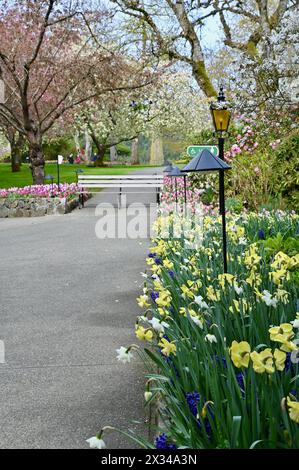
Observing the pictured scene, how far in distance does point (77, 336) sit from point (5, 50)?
48.8ft

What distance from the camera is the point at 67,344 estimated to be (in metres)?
4.14

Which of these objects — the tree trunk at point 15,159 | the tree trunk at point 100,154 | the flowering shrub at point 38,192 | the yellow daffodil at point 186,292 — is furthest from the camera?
the tree trunk at point 100,154

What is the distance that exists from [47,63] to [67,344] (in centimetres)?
1458

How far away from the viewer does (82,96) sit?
690 inches

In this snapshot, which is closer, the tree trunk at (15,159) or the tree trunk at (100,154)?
the tree trunk at (15,159)

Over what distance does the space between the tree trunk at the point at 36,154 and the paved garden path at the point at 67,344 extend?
8764mm

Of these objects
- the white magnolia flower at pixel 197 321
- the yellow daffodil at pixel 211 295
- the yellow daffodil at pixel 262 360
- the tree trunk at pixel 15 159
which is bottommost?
the white magnolia flower at pixel 197 321

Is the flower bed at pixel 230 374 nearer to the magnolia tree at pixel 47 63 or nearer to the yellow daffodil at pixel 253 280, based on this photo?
the yellow daffodil at pixel 253 280

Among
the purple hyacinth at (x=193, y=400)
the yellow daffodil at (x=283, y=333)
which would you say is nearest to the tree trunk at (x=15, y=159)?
the purple hyacinth at (x=193, y=400)

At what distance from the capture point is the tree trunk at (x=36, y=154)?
1662 cm

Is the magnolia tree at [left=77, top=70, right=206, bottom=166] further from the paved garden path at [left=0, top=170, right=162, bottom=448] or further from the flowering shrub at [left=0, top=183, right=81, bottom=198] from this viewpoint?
the paved garden path at [left=0, top=170, right=162, bottom=448]

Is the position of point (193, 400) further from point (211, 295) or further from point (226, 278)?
point (226, 278)

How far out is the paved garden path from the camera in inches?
112

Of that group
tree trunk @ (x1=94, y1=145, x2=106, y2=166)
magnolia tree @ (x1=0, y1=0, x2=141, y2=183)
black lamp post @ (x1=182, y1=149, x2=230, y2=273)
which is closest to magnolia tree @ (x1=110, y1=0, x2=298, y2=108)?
magnolia tree @ (x1=0, y1=0, x2=141, y2=183)
